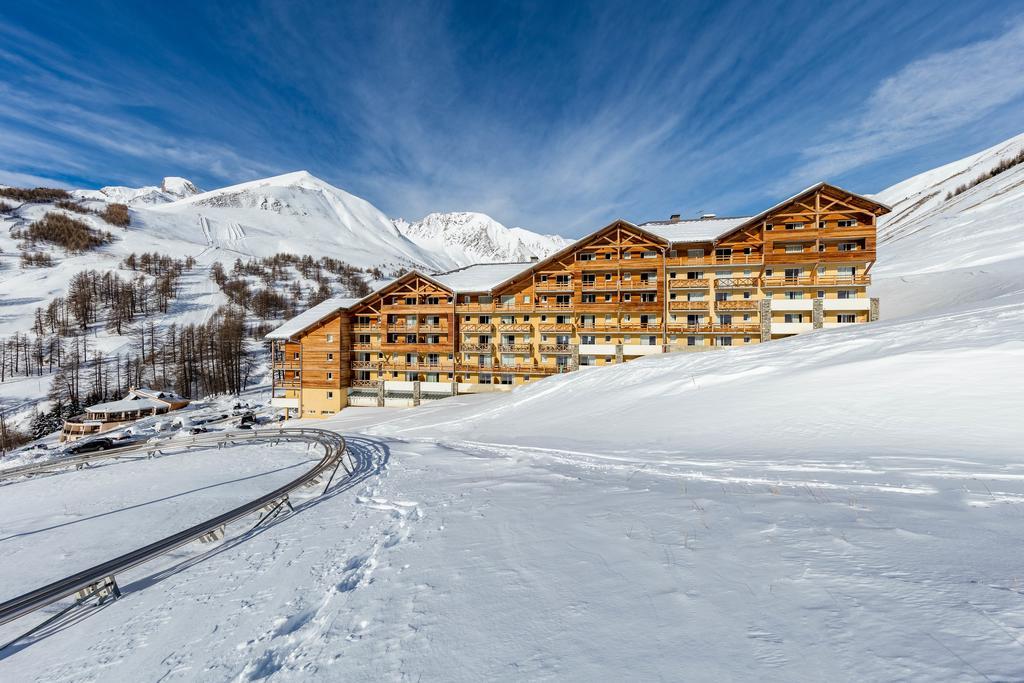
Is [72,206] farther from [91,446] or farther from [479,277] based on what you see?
[479,277]

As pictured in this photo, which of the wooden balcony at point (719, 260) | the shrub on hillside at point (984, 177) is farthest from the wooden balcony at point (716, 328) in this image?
the shrub on hillside at point (984, 177)

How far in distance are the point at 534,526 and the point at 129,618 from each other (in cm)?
586

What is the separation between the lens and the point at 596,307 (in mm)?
36469

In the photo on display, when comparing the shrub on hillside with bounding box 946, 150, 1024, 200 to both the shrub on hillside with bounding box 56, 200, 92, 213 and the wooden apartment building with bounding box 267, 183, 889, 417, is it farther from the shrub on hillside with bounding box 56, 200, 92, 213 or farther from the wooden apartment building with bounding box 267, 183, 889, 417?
the shrub on hillside with bounding box 56, 200, 92, 213

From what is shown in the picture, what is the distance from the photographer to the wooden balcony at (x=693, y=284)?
115 ft

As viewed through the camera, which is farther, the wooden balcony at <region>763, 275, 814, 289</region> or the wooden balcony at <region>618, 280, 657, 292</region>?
the wooden balcony at <region>618, 280, 657, 292</region>

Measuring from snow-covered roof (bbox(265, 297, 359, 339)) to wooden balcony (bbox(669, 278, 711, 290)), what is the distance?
33233 mm

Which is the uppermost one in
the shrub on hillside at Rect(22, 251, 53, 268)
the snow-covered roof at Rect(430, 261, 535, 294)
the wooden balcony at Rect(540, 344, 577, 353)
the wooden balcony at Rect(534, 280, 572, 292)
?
the shrub on hillside at Rect(22, 251, 53, 268)

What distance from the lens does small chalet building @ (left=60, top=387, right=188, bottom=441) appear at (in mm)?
51984

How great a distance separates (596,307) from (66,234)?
220 metres

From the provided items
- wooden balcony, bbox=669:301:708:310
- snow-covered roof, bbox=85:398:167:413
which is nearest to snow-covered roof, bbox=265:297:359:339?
wooden balcony, bbox=669:301:708:310

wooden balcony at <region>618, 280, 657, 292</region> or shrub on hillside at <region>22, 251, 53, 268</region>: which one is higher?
shrub on hillside at <region>22, 251, 53, 268</region>

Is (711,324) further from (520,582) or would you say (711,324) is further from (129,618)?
(129,618)

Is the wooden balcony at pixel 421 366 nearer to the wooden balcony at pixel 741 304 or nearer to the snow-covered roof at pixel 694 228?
the snow-covered roof at pixel 694 228
